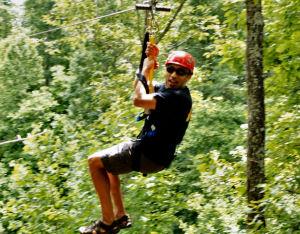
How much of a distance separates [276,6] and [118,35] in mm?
7628

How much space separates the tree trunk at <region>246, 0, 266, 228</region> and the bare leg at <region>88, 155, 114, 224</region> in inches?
84.0

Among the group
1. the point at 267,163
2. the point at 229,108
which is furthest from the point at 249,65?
the point at 229,108

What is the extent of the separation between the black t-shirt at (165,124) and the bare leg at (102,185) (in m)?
0.33

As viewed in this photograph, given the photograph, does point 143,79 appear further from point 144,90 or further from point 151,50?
point 151,50

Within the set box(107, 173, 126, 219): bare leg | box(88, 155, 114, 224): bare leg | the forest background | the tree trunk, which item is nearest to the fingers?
box(88, 155, 114, 224): bare leg

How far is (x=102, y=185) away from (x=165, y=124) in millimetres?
646

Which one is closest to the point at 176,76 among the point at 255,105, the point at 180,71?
the point at 180,71

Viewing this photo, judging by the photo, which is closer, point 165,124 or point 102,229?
point 165,124

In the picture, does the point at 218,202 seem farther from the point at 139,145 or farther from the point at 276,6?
the point at 139,145

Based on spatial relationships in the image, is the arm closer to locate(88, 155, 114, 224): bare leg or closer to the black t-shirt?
the black t-shirt

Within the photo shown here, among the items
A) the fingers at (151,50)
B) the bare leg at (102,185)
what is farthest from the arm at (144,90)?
the bare leg at (102,185)

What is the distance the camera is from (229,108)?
1456 cm

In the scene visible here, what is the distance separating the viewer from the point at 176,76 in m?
3.37

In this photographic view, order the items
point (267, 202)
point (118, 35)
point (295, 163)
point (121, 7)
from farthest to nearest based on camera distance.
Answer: point (121, 7), point (118, 35), point (295, 163), point (267, 202)
